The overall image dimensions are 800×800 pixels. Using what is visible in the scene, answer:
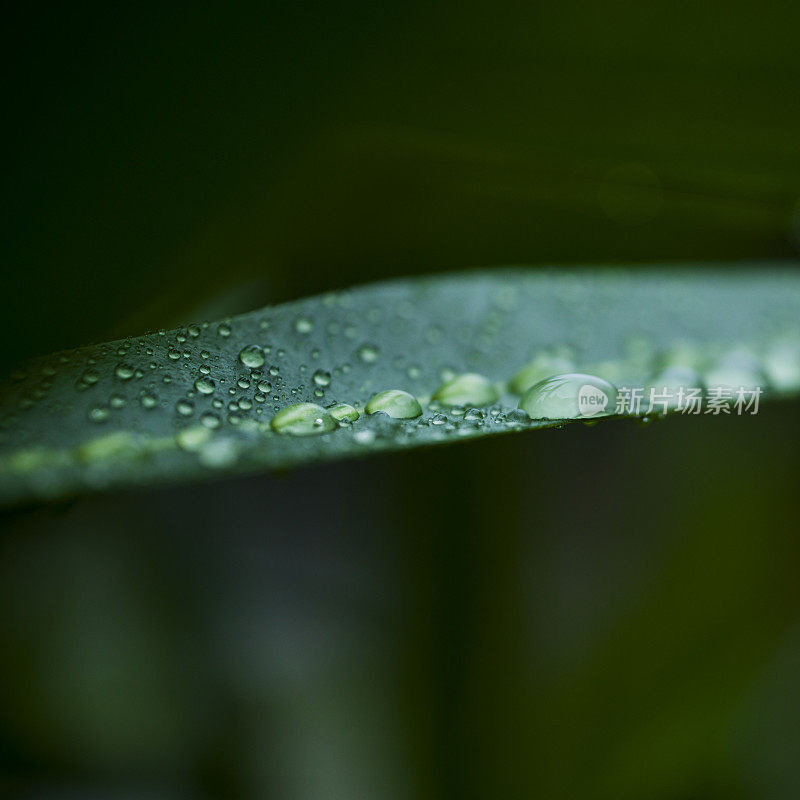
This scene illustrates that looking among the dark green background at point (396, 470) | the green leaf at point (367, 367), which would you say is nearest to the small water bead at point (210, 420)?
the green leaf at point (367, 367)

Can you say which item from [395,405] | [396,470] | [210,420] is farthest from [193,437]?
[396,470]

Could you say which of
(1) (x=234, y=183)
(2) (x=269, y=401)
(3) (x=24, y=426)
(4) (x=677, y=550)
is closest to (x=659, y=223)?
(4) (x=677, y=550)

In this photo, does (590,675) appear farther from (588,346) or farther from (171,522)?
(171,522)

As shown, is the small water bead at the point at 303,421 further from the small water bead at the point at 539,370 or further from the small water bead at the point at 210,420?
the small water bead at the point at 539,370

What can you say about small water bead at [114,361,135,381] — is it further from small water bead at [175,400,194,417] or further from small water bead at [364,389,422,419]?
small water bead at [364,389,422,419]

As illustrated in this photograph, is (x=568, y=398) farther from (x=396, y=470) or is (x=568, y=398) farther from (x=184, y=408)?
(x=396, y=470)

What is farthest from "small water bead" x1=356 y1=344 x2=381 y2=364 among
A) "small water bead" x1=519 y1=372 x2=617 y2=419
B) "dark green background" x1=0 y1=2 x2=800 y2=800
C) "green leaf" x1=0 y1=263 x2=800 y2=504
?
"dark green background" x1=0 y1=2 x2=800 y2=800

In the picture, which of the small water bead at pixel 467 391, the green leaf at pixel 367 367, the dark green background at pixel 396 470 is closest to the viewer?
the green leaf at pixel 367 367
